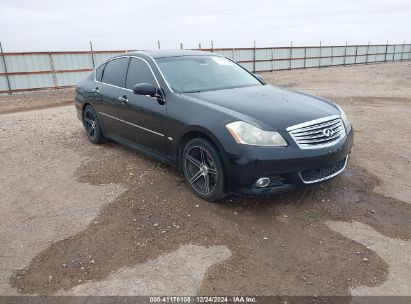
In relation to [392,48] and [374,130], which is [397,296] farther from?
[392,48]

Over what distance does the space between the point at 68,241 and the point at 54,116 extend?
7.16 metres

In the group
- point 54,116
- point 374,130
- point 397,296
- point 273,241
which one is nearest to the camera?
point 397,296

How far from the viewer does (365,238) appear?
10.9ft

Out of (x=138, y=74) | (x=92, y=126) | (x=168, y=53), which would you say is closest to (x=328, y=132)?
(x=168, y=53)

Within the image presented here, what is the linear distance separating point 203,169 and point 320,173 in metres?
1.26

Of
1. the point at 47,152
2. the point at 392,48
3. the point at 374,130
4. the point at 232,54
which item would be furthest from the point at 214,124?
the point at 392,48

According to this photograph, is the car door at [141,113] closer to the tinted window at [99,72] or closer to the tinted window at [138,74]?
the tinted window at [138,74]

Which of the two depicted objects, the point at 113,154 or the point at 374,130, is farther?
the point at 374,130

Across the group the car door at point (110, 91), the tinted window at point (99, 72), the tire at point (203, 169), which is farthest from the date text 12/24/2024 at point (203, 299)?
the tinted window at point (99, 72)

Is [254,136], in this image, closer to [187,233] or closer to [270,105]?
[270,105]

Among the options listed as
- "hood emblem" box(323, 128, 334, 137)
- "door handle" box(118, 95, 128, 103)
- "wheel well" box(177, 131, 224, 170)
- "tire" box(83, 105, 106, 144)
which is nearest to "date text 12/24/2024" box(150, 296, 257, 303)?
"wheel well" box(177, 131, 224, 170)

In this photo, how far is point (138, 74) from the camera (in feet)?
16.1

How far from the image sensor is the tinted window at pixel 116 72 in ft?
17.3

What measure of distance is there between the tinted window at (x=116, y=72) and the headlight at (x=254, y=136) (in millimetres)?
2426
